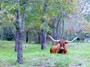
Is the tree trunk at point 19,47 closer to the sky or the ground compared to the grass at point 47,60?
closer to the sky

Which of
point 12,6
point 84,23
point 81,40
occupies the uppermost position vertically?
point 12,6

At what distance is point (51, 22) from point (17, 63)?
19.6m

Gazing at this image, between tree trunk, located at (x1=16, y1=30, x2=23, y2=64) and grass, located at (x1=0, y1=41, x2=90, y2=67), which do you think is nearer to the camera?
grass, located at (x1=0, y1=41, x2=90, y2=67)

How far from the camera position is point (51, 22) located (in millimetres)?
31250

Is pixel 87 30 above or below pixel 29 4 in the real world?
below

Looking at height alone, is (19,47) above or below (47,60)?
above

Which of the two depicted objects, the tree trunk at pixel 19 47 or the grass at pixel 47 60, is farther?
the tree trunk at pixel 19 47

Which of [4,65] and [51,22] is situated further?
[51,22]

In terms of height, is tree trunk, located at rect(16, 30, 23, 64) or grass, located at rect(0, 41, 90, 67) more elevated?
tree trunk, located at rect(16, 30, 23, 64)

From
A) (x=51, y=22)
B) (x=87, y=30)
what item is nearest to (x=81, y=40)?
(x=87, y=30)

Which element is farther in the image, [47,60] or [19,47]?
[47,60]

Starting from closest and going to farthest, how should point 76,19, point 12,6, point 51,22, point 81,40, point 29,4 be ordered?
point 12,6
point 29,4
point 51,22
point 76,19
point 81,40

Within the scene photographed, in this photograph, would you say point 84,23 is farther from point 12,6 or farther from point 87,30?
point 12,6

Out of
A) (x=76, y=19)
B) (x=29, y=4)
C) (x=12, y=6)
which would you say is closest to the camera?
(x=12, y=6)
